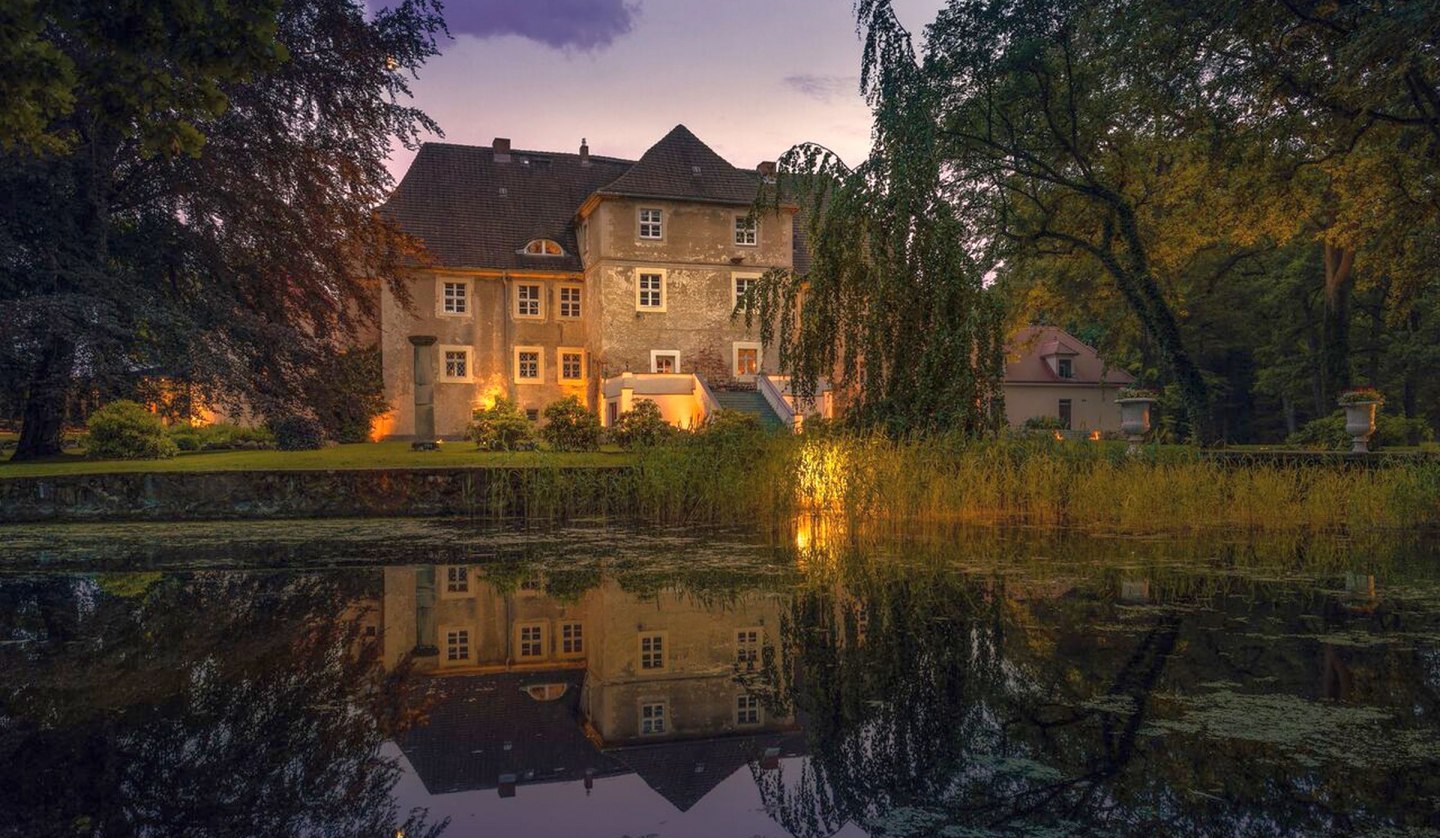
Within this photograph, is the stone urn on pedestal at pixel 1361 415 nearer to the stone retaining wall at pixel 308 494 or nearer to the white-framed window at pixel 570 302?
the stone retaining wall at pixel 308 494

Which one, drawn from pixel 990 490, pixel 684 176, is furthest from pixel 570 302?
pixel 990 490

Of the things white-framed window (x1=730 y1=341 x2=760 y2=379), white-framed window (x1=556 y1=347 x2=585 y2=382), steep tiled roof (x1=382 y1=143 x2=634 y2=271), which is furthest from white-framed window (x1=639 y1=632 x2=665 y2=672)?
white-framed window (x1=556 y1=347 x2=585 y2=382)

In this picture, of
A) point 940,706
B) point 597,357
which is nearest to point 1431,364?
point 597,357

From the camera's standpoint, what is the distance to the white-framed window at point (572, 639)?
16.5ft

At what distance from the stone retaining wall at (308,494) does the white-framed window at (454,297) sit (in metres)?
20.0

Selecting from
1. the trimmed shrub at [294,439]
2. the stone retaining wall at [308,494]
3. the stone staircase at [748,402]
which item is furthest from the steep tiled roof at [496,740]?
the stone staircase at [748,402]

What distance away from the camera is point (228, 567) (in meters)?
7.73

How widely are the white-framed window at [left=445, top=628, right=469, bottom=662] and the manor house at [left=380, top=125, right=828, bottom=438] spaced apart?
23813 millimetres

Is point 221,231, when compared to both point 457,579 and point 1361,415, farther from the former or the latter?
point 1361,415

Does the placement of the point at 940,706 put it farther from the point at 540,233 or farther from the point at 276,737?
the point at 540,233

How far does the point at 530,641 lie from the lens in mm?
5273

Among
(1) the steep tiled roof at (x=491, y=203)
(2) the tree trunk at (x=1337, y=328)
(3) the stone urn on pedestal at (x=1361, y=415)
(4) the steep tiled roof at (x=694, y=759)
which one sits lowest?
(4) the steep tiled roof at (x=694, y=759)

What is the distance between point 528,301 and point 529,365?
227 cm

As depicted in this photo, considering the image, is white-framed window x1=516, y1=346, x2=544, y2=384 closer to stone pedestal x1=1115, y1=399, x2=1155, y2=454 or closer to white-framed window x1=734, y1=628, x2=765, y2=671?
stone pedestal x1=1115, y1=399, x2=1155, y2=454
